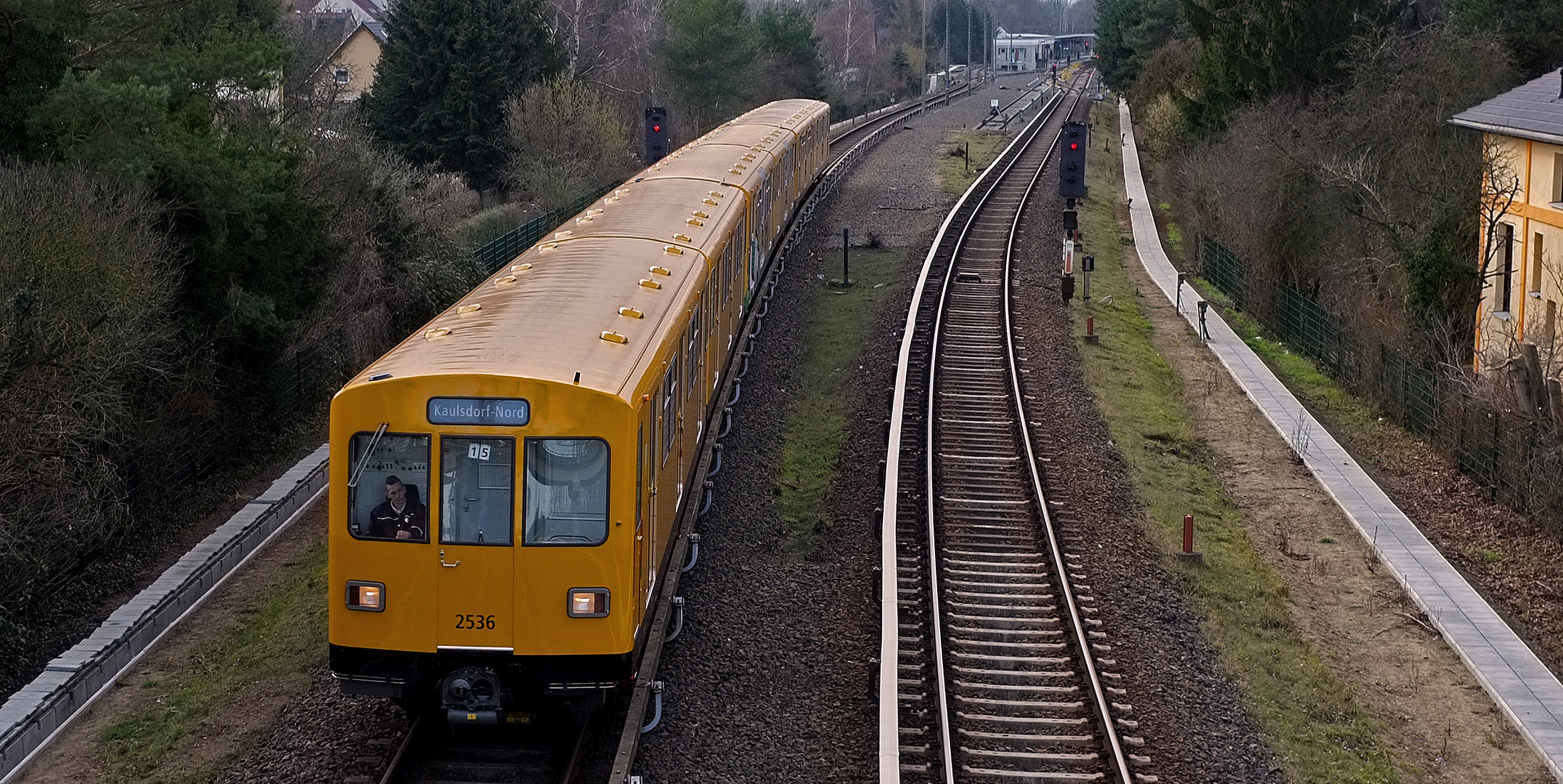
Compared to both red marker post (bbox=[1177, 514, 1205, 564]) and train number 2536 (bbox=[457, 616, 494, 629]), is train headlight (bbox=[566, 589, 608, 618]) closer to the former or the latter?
train number 2536 (bbox=[457, 616, 494, 629])

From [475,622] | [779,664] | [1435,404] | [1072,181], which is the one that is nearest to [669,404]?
[779,664]

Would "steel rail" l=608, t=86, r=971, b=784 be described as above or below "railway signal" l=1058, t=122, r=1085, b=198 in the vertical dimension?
below

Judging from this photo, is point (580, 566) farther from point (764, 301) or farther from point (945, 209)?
point (945, 209)

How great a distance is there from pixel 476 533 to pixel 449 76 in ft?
112

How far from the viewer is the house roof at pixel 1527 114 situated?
66.5ft

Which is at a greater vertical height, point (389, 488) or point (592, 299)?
point (592, 299)

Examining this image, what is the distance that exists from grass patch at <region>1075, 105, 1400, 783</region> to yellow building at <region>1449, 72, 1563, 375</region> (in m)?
3.14

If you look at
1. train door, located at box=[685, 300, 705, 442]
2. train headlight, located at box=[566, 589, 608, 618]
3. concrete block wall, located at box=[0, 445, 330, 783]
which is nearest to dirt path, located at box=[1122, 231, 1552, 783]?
train headlight, located at box=[566, 589, 608, 618]

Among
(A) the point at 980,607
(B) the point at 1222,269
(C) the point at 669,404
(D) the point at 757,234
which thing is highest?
(D) the point at 757,234

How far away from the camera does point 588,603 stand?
31.5 feet

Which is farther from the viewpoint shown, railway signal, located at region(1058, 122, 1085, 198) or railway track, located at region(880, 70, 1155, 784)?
railway signal, located at region(1058, 122, 1085, 198)

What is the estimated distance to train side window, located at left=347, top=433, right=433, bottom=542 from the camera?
9.47 metres

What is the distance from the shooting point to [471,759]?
9.96 m

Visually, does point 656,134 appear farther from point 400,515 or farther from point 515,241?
point 400,515
